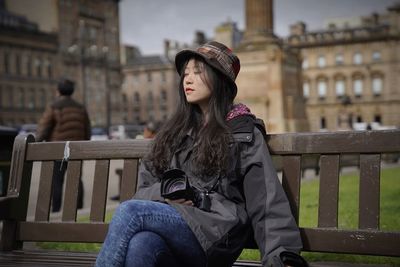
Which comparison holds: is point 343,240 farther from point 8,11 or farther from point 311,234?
point 8,11

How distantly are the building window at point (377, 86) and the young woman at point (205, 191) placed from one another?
263 ft

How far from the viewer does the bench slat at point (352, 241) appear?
3334mm

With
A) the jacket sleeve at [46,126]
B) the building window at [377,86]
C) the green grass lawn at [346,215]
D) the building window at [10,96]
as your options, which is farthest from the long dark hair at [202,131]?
the building window at [377,86]

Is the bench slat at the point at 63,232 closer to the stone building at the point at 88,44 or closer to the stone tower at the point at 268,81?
the stone tower at the point at 268,81

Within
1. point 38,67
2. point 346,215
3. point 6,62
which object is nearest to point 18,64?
point 6,62

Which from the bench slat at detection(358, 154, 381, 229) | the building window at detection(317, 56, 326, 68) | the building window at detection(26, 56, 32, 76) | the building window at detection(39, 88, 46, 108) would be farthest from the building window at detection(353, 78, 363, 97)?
the bench slat at detection(358, 154, 381, 229)

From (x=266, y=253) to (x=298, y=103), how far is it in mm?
19626

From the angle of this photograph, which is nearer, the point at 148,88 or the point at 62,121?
the point at 62,121

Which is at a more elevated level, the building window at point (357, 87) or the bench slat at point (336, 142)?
the building window at point (357, 87)

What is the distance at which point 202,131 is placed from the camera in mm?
3424

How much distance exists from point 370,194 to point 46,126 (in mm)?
6226

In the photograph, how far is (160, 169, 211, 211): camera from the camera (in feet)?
10.6

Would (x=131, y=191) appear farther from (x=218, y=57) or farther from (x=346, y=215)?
(x=346, y=215)

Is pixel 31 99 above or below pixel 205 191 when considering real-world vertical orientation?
above
